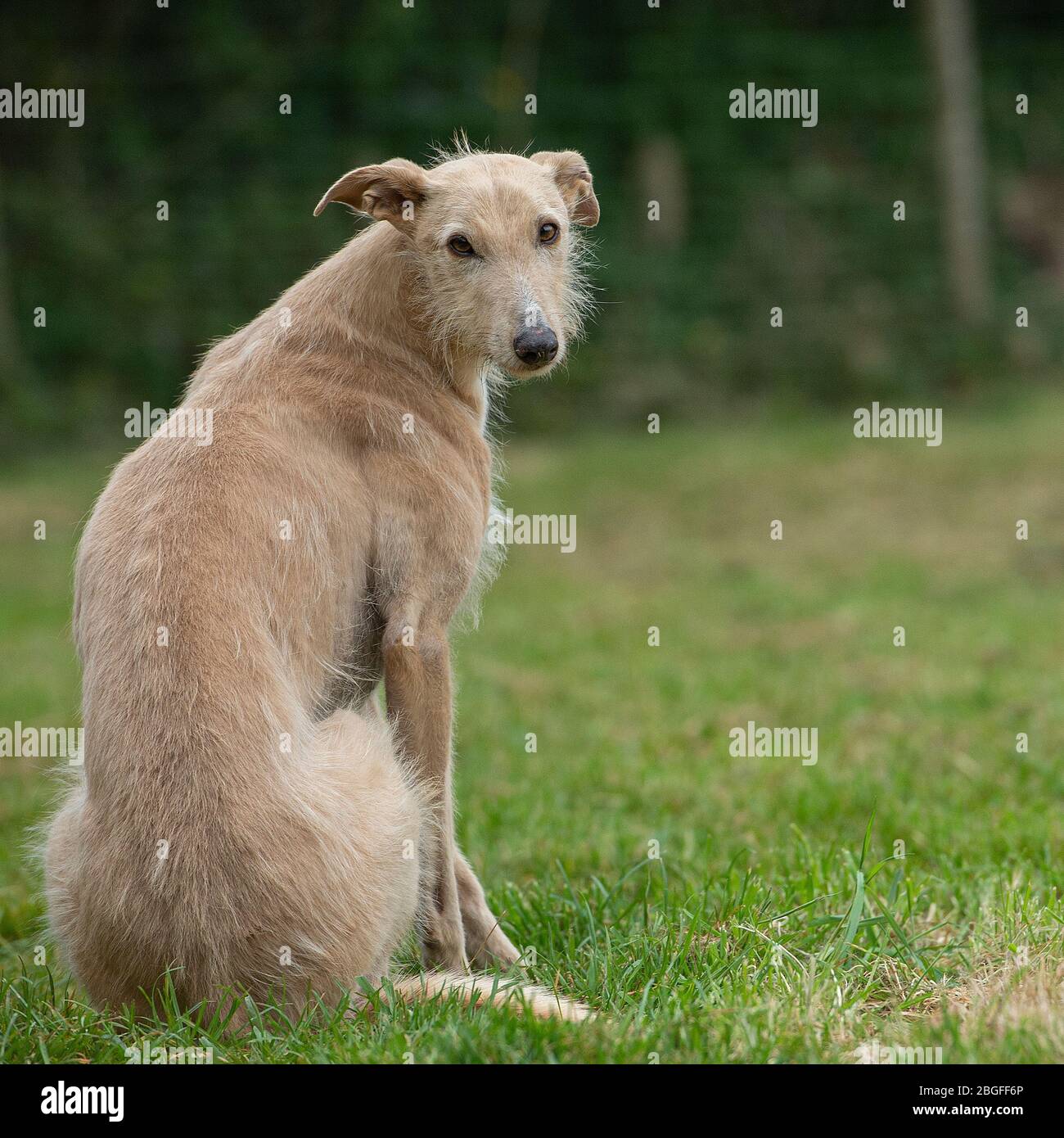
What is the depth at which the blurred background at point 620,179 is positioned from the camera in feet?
49.5

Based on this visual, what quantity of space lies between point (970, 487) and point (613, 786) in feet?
23.6

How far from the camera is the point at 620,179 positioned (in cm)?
1675

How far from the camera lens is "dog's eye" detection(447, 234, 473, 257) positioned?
358cm

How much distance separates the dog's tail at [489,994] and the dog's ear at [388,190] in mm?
1991

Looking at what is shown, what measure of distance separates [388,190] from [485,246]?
0.34m

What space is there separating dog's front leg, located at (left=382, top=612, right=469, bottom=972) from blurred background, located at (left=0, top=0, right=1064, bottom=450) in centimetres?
1137
